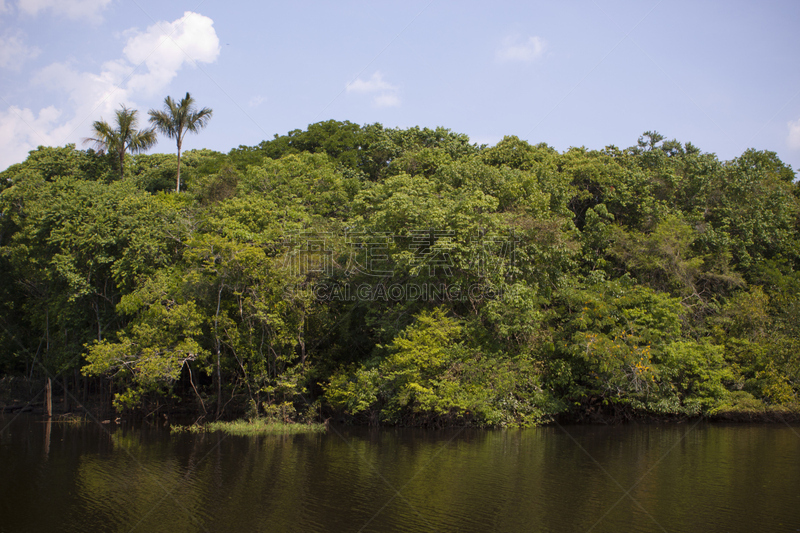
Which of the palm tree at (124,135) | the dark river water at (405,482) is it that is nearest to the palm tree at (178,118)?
the palm tree at (124,135)

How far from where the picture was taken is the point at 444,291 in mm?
24156

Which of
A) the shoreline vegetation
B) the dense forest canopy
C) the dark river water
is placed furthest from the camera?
the shoreline vegetation

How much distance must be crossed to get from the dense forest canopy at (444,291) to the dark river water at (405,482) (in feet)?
8.40

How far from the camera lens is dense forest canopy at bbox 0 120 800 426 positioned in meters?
23.2

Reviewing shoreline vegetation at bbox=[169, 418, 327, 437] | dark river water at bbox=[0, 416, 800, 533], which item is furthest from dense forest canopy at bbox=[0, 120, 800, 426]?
dark river water at bbox=[0, 416, 800, 533]

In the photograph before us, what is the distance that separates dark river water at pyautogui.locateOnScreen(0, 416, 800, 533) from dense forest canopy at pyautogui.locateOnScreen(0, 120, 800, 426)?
2.56 metres

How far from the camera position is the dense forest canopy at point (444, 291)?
76.1ft

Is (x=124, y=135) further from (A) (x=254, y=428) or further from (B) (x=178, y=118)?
(A) (x=254, y=428)

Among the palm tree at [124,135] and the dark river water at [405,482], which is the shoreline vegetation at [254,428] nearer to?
the dark river water at [405,482]

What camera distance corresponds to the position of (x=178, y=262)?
26719 millimetres

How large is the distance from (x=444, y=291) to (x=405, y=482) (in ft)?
34.2

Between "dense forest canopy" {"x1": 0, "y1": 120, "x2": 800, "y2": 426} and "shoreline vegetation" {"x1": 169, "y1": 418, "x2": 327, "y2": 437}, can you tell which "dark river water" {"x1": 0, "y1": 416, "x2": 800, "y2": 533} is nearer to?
"shoreline vegetation" {"x1": 169, "y1": 418, "x2": 327, "y2": 437}

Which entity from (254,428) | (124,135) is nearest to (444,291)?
(254,428)

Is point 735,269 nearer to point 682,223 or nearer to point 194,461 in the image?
point 682,223
